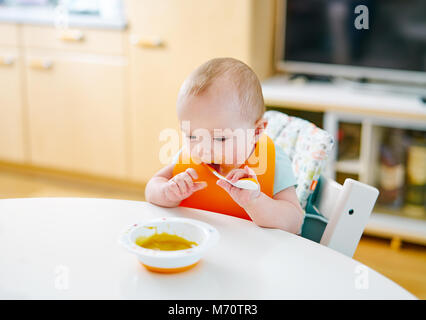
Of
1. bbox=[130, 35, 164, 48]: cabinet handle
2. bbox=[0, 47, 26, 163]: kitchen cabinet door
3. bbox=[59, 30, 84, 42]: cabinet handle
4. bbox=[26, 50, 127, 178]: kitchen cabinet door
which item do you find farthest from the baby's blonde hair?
bbox=[0, 47, 26, 163]: kitchen cabinet door

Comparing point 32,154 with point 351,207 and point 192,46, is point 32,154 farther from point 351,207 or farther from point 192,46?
point 351,207

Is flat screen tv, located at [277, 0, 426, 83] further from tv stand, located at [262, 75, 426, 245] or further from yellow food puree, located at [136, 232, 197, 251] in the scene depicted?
yellow food puree, located at [136, 232, 197, 251]

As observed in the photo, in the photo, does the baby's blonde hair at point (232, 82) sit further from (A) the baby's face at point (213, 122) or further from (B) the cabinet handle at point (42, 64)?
(B) the cabinet handle at point (42, 64)

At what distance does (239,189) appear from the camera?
94cm

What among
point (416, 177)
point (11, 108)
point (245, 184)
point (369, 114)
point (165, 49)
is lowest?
point (416, 177)

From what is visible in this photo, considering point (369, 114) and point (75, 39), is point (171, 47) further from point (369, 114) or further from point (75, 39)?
point (369, 114)

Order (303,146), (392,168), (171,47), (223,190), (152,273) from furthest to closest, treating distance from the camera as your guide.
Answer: (171,47), (392,168), (303,146), (223,190), (152,273)

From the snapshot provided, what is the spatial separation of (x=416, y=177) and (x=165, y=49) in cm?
131

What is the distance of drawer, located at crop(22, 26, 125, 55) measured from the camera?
2.75 metres

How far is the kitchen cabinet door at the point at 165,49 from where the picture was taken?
2504 mm

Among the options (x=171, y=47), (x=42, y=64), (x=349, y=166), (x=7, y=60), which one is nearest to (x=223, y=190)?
(x=349, y=166)

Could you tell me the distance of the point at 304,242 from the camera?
0.86 m

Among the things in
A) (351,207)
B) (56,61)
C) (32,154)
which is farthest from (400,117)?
(32,154)

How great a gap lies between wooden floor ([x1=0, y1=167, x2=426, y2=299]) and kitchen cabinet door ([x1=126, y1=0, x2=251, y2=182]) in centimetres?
25
